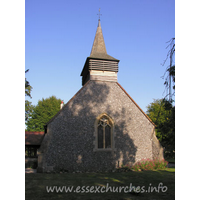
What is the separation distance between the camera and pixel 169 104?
5.29 meters

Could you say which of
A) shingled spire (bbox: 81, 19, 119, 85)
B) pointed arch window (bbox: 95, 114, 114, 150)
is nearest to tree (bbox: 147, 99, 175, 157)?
pointed arch window (bbox: 95, 114, 114, 150)

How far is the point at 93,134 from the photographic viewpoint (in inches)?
541

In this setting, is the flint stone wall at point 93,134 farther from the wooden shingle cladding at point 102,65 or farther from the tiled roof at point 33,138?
the tiled roof at point 33,138

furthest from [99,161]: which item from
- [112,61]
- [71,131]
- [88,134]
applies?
[112,61]

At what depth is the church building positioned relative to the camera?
12961 mm

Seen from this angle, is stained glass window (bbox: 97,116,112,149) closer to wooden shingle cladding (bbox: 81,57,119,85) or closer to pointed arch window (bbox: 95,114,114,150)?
pointed arch window (bbox: 95,114,114,150)

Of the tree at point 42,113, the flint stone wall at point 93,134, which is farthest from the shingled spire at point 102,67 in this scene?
the tree at point 42,113

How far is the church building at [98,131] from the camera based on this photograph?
42.5ft

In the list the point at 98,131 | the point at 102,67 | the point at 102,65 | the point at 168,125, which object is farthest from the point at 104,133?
the point at 168,125

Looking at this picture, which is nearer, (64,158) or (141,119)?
(64,158)

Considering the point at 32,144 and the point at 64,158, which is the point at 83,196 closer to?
the point at 64,158

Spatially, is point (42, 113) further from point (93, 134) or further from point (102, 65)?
point (93, 134)

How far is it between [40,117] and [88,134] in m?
29.3

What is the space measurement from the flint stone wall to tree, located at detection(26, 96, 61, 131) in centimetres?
2768
